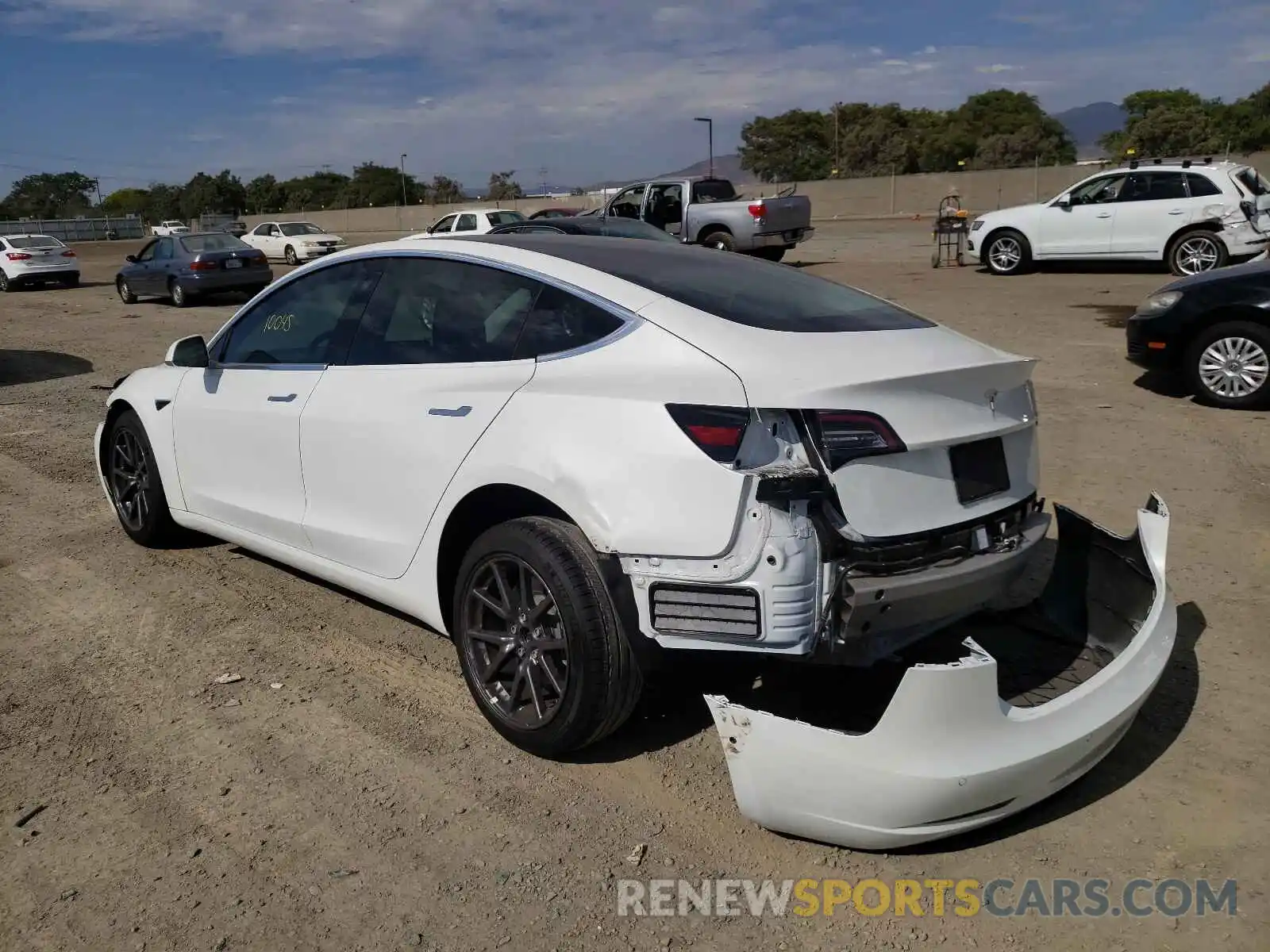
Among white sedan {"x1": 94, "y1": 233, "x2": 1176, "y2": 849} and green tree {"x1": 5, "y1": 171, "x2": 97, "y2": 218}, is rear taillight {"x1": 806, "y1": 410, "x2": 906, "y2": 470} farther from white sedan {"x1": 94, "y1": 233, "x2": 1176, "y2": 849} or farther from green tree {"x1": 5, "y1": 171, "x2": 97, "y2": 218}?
green tree {"x1": 5, "y1": 171, "x2": 97, "y2": 218}

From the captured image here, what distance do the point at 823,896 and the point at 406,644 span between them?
7.18ft

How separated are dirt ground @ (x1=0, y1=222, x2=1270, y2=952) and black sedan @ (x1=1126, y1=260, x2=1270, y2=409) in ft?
9.41

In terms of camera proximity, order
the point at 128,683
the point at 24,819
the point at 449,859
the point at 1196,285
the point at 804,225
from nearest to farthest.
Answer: the point at 449,859
the point at 24,819
the point at 128,683
the point at 1196,285
the point at 804,225

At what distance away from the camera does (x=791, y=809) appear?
273 centimetres

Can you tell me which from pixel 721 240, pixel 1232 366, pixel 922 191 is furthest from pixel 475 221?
pixel 922 191

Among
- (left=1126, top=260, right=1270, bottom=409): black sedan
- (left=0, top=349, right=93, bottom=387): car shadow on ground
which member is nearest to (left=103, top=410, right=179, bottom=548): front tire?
(left=0, top=349, right=93, bottom=387): car shadow on ground

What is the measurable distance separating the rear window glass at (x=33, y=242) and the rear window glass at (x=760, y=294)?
1054 inches

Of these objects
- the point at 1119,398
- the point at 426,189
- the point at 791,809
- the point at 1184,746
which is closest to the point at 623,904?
the point at 791,809

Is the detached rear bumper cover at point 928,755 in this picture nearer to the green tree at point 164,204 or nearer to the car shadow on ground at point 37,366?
the car shadow on ground at point 37,366

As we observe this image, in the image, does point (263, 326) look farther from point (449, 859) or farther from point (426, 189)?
point (426, 189)

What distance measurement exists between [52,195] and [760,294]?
127704 millimetres

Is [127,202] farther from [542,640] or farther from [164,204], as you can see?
[542,640]

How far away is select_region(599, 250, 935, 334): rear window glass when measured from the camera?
3.31 metres

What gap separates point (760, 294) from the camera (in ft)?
11.7
